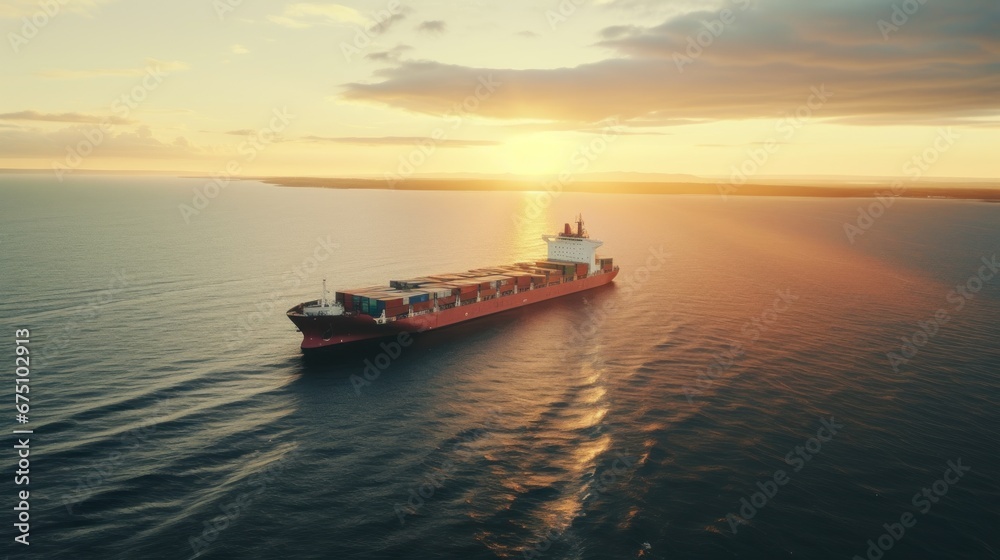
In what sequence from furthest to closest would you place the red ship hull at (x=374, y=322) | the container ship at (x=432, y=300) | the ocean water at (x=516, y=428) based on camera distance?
the container ship at (x=432, y=300)
the red ship hull at (x=374, y=322)
the ocean water at (x=516, y=428)

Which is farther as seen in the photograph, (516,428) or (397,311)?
(397,311)

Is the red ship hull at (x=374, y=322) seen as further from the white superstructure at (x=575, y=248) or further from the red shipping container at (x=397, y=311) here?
the white superstructure at (x=575, y=248)

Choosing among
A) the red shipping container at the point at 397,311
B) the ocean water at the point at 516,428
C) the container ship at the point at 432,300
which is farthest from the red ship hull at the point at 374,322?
the ocean water at the point at 516,428

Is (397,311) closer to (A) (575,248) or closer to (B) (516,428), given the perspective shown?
(B) (516,428)

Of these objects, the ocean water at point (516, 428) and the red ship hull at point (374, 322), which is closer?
the ocean water at point (516, 428)

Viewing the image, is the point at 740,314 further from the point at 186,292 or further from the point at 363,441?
the point at 186,292

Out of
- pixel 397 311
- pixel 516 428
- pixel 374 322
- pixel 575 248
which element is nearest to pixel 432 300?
pixel 397 311
